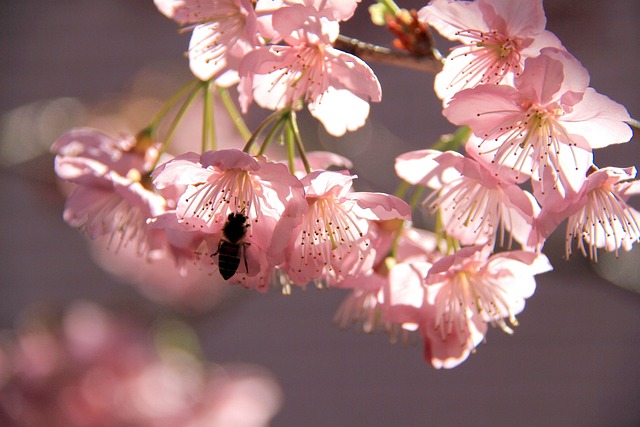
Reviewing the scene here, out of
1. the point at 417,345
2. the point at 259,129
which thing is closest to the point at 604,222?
the point at 259,129

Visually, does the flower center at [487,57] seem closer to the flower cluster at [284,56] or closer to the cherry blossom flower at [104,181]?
the flower cluster at [284,56]

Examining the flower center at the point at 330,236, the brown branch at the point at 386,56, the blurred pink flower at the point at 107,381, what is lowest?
the blurred pink flower at the point at 107,381

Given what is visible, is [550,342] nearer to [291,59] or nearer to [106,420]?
[106,420]

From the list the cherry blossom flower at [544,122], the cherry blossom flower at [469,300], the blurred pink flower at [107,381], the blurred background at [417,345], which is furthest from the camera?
the blurred background at [417,345]

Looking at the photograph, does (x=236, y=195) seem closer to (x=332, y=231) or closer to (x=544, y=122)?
(x=332, y=231)

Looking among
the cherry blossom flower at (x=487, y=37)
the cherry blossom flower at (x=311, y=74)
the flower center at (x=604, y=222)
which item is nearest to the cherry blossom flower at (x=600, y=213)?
the flower center at (x=604, y=222)

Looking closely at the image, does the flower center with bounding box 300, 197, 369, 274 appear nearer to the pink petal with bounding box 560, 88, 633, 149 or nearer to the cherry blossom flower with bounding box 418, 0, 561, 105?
the cherry blossom flower with bounding box 418, 0, 561, 105

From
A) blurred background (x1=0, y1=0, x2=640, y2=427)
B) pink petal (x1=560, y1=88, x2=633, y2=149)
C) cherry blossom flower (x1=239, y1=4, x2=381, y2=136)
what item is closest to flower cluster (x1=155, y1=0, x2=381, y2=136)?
cherry blossom flower (x1=239, y1=4, x2=381, y2=136)
